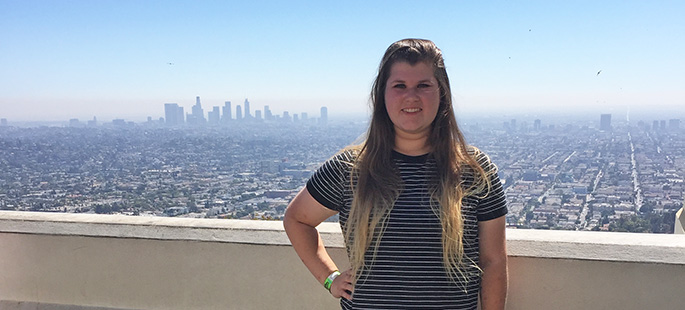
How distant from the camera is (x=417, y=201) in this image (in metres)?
2.02

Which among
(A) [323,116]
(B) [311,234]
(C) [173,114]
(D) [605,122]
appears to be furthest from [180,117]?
(B) [311,234]

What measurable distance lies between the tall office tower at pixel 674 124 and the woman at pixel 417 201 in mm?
8473

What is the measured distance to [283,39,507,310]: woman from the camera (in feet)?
6.56

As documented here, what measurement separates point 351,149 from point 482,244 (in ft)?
2.11

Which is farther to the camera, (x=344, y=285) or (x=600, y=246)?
(x=600, y=246)

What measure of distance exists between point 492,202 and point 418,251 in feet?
1.12

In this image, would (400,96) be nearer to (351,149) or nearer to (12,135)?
A: (351,149)

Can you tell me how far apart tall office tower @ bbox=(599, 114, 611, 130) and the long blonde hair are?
10.1 m

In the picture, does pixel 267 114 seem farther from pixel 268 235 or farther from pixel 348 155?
pixel 348 155

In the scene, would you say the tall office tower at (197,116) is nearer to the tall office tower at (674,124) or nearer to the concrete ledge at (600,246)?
the tall office tower at (674,124)

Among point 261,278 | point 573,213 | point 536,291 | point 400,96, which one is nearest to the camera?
point 400,96

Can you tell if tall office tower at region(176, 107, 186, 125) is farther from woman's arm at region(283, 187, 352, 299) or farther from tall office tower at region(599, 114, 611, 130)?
woman's arm at region(283, 187, 352, 299)

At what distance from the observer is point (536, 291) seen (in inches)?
103

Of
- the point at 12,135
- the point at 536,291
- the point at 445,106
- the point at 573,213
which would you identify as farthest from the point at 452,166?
the point at 12,135
